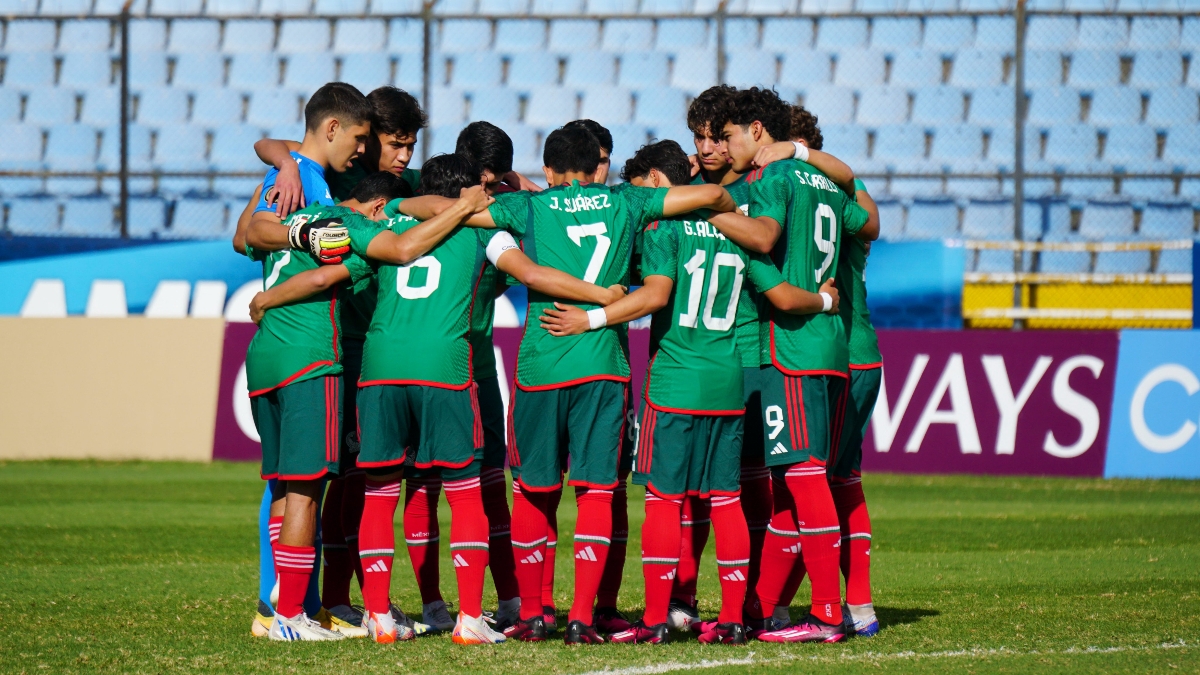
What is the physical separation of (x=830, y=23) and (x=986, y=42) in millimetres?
1944

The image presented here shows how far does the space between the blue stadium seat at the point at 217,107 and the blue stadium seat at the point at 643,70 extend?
5.06 meters

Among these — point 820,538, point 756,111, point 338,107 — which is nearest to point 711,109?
point 756,111

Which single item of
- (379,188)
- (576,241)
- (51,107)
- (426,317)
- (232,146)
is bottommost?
(426,317)

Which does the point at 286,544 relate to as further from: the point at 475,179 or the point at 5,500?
the point at 5,500

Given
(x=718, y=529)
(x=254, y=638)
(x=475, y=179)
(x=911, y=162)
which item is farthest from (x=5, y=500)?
(x=911, y=162)

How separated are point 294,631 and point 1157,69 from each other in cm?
1444

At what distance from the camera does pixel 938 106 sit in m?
16.4

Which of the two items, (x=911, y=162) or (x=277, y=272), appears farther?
(x=911, y=162)

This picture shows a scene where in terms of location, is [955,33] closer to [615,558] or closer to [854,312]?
[854,312]

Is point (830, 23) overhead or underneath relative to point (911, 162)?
overhead

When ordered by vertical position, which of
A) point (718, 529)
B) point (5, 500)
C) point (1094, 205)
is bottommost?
point (5, 500)

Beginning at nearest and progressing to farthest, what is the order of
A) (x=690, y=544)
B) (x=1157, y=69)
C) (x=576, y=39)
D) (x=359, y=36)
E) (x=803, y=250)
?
(x=803, y=250)
(x=690, y=544)
(x=1157, y=69)
(x=359, y=36)
(x=576, y=39)

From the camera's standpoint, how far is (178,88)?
17359mm

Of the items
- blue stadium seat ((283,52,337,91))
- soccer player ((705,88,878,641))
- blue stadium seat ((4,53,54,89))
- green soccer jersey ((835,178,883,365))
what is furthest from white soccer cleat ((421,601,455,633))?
blue stadium seat ((4,53,54,89))
